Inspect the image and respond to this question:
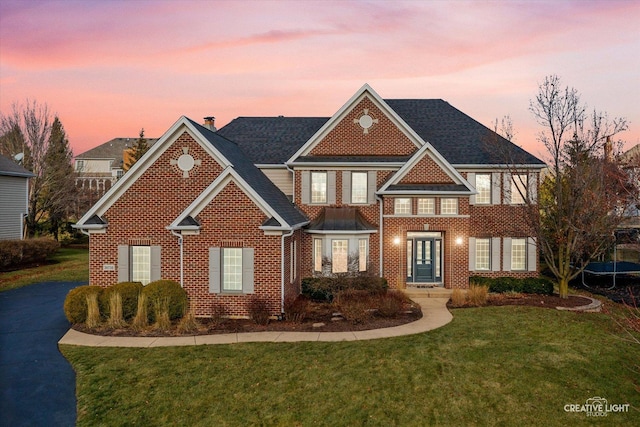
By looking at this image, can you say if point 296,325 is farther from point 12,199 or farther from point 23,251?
point 12,199

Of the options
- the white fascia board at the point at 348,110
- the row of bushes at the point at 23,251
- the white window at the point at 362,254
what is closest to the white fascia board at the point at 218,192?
the white window at the point at 362,254

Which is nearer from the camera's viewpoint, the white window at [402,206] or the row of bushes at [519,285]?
the row of bushes at [519,285]

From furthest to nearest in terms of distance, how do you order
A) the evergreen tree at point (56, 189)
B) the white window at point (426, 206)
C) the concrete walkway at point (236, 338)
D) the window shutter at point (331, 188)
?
the evergreen tree at point (56, 189)
the window shutter at point (331, 188)
the white window at point (426, 206)
the concrete walkway at point (236, 338)

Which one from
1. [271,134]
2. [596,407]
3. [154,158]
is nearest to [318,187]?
[271,134]

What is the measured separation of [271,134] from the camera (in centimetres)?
2472

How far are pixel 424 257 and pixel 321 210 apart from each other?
5.90 meters

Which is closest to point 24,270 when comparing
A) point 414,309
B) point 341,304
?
point 341,304

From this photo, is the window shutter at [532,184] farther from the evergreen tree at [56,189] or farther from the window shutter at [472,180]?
the evergreen tree at [56,189]

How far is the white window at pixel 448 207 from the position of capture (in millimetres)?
19406

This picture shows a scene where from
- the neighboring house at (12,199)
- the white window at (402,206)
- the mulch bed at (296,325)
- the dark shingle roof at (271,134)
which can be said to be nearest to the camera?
the mulch bed at (296,325)

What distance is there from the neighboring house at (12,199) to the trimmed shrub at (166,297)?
25.5 m

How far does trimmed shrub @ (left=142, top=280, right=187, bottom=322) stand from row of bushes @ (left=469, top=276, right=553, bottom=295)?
1354 centimetres

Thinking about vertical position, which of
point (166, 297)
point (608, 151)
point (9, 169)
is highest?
point (9, 169)

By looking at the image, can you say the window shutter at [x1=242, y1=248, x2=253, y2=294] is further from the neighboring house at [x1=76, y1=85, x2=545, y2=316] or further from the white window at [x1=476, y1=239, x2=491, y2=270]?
the white window at [x1=476, y1=239, x2=491, y2=270]
